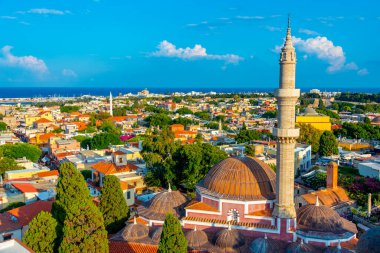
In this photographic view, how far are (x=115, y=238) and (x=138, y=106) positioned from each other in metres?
109

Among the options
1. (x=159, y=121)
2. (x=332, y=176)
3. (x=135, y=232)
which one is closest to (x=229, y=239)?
(x=135, y=232)

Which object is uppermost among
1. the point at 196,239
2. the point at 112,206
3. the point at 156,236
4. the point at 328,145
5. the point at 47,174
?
the point at 328,145

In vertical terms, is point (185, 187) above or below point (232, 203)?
below

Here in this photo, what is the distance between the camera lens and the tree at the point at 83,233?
15.5 m

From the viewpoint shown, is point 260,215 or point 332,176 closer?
point 260,215

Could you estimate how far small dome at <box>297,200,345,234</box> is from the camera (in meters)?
18.1

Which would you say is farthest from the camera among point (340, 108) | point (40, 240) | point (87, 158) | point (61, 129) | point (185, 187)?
point (340, 108)

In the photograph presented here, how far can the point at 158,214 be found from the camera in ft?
66.7

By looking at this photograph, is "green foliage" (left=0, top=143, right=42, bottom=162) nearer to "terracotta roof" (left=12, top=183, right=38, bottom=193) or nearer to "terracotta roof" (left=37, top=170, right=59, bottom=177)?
"terracotta roof" (left=37, top=170, right=59, bottom=177)

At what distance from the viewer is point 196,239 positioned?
17516 millimetres

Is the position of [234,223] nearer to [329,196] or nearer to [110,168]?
[329,196]

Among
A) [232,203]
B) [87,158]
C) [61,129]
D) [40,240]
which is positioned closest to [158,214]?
[232,203]

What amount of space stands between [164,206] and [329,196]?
12.9 meters

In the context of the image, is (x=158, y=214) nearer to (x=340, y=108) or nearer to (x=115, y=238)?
(x=115, y=238)
